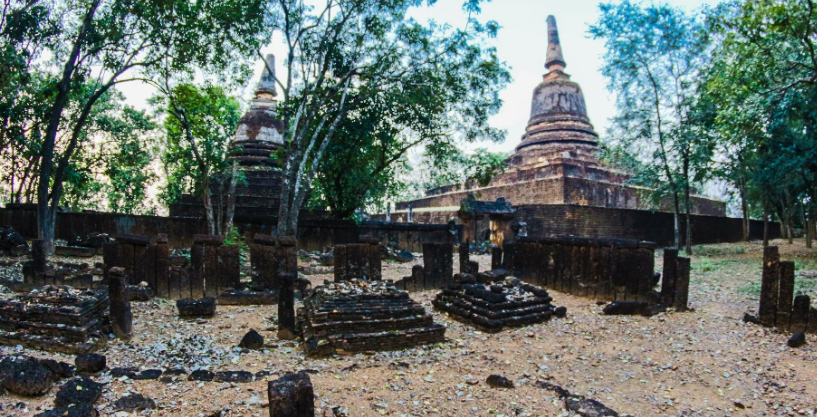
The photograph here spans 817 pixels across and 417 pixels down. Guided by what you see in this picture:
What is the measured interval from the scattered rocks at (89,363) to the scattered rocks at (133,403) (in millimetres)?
660

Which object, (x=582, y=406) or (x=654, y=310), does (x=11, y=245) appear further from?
(x=654, y=310)

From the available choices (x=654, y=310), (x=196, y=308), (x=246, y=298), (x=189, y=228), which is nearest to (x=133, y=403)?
(x=196, y=308)

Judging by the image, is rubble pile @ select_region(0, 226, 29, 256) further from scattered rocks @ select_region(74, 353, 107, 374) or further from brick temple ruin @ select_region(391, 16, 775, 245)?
brick temple ruin @ select_region(391, 16, 775, 245)

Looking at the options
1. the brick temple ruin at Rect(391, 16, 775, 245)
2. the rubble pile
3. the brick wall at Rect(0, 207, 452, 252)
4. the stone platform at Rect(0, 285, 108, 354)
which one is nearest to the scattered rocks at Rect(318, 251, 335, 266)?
the brick wall at Rect(0, 207, 452, 252)

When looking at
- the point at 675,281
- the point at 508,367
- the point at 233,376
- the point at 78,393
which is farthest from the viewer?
the point at 675,281

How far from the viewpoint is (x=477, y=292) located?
6582 mm

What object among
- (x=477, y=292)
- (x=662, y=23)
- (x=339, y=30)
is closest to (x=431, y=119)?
(x=339, y=30)

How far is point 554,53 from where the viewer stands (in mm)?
22203

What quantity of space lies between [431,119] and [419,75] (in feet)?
8.38

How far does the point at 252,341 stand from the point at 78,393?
175cm

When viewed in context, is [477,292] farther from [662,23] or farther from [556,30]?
[556,30]

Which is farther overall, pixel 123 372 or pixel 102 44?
pixel 102 44

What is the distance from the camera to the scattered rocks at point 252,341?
489 cm

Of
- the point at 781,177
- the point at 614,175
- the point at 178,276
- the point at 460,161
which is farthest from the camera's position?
the point at 614,175
